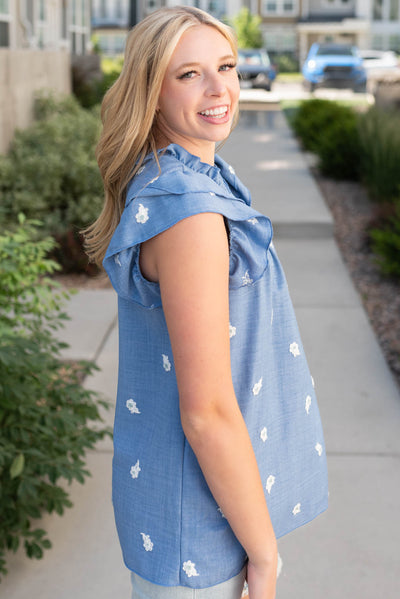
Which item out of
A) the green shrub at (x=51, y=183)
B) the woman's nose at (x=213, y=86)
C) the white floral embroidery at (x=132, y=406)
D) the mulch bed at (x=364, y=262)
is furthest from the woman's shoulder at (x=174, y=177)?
the green shrub at (x=51, y=183)

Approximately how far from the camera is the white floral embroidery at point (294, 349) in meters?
1.47

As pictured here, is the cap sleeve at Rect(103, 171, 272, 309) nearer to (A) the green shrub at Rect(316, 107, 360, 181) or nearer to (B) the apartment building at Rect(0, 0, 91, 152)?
(B) the apartment building at Rect(0, 0, 91, 152)

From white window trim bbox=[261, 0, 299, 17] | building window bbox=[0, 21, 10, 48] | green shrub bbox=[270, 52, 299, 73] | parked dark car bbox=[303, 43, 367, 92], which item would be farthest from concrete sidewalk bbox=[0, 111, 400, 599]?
white window trim bbox=[261, 0, 299, 17]

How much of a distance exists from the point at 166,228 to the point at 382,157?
8387 millimetres

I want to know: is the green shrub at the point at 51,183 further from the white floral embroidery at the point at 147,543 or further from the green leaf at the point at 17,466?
the white floral embroidery at the point at 147,543

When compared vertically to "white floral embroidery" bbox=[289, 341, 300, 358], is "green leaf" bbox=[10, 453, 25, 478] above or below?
below

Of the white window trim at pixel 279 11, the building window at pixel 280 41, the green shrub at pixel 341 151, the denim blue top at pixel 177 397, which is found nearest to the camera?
the denim blue top at pixel 177 397

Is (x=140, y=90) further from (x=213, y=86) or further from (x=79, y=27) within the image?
(x=79, y=27)

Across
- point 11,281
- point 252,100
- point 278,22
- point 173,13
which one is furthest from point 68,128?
point 278,22

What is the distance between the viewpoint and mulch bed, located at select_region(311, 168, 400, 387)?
5.46m

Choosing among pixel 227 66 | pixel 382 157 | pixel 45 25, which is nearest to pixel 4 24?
pixel 45 25

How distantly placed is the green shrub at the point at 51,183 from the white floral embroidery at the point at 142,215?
5633 millimetres

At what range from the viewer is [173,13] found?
4.50 ft

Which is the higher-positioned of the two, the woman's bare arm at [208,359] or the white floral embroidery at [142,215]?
the white floral embroidery at [142,215]
